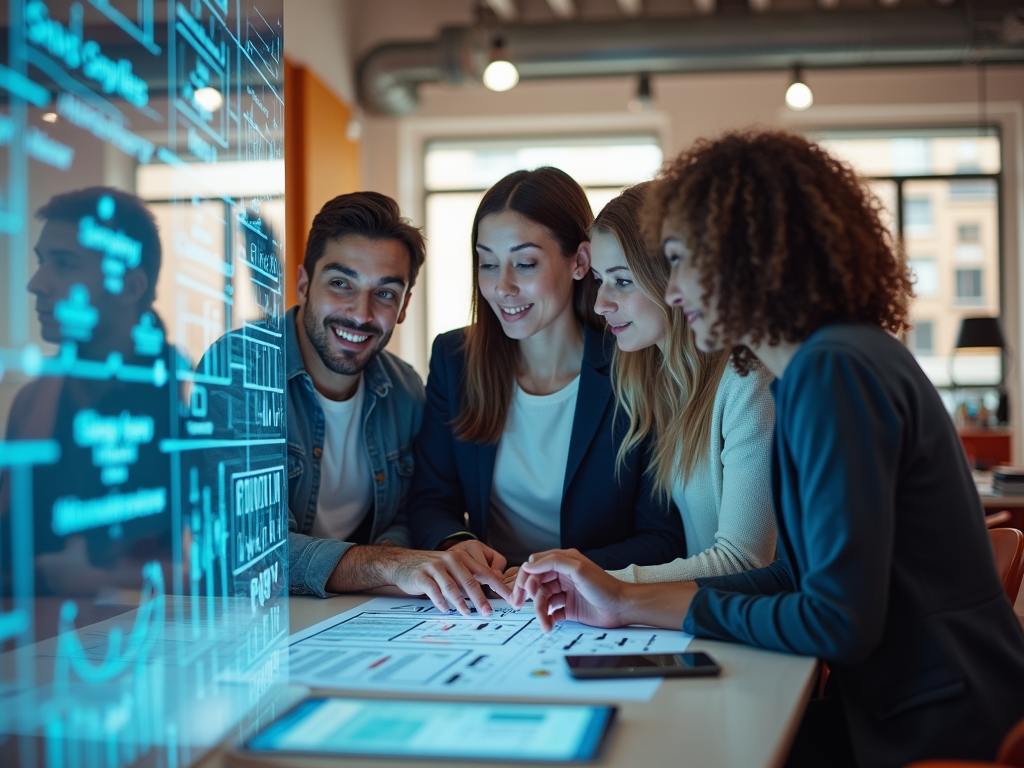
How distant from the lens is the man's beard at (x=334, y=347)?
2045mm

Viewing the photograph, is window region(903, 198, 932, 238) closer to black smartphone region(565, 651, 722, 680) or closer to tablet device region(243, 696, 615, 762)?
black smartphone region(565, 651, 722, 680)

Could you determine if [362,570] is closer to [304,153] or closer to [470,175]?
[304,153]

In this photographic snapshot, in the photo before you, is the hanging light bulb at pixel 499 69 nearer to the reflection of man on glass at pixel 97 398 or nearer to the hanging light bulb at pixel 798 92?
the hanging light bulb at pixel 798 92

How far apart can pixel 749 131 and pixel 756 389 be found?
1.80 ft

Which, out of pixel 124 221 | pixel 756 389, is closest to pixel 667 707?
pixel 124 221

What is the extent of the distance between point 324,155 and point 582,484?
432 centimetres

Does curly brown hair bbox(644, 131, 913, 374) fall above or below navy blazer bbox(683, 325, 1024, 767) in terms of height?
above

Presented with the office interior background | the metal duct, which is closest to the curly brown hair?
the office interior background

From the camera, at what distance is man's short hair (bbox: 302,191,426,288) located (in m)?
2.08

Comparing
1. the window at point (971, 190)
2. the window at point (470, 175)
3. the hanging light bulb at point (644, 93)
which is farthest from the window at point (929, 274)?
the hanging light bulb at point (644, 93)

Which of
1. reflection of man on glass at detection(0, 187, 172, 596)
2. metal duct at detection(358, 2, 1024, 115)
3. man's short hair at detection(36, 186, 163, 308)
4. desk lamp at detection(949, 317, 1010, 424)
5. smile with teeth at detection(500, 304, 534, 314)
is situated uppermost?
metal duct at detection(358, 2, 1024, 115)

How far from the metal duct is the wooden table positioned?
Answer: 16.2 feet

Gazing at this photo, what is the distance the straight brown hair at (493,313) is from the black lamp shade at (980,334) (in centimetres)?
451

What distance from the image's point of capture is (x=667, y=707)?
39.6 inches
